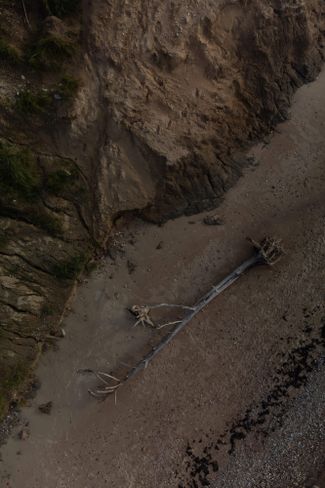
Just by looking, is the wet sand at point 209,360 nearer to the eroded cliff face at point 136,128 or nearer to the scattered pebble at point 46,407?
the scattered pebble at point 46,407

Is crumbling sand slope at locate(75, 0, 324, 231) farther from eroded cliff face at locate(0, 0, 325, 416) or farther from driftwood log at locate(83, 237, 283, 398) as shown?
driftwood log at locate(83, 237, 283, 398)

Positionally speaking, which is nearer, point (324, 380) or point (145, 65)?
point (145, 65)

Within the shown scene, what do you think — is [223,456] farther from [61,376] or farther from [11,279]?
[11,279]

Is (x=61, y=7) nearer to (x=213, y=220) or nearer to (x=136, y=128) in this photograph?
(x=136, y=128)

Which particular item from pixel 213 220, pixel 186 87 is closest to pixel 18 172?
pixel 186 87

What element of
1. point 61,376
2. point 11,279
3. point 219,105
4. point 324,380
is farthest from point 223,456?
point 219,105

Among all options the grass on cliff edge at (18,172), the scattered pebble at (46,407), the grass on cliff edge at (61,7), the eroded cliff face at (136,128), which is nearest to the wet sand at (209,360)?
the scattered pebble at (46,407)
